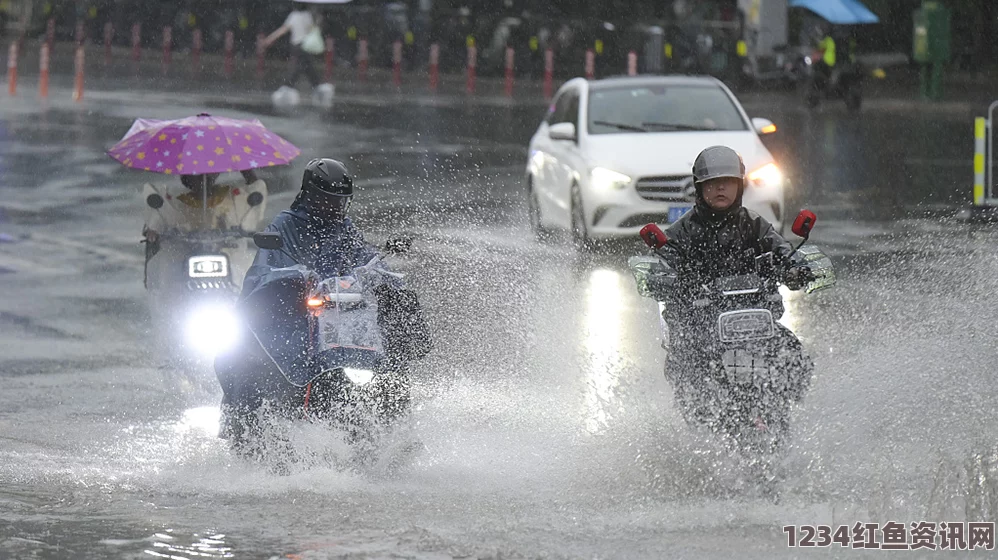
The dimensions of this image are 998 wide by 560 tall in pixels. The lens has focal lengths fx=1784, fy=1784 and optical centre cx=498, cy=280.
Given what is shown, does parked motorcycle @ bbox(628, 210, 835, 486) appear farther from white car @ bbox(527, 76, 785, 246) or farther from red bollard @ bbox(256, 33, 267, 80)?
red bollard @ bbox(256, 33, 267, 80)

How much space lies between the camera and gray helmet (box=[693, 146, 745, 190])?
729cm

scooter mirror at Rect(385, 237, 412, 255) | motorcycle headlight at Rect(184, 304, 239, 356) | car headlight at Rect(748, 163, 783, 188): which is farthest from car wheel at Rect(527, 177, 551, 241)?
scooter mirror at Rect(385, 237, 412, 255)

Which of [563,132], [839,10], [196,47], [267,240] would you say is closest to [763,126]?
[563,132]

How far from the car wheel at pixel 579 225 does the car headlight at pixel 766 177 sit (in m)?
1.44

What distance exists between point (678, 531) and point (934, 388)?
2.93 metres

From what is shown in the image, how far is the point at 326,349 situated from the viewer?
23.0ft

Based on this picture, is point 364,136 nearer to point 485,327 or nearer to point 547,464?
Answer: point 485,327

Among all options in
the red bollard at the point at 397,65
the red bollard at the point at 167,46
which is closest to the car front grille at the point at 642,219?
the red bollard at the point at 397,65

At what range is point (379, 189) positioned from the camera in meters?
19.0

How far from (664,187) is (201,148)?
5.71m

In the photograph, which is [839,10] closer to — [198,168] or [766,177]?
[766,177]

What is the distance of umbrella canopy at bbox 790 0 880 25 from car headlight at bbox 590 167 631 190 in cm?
2313

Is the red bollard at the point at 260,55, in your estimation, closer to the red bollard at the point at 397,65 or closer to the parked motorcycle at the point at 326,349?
the red bollard at the point at 397,65

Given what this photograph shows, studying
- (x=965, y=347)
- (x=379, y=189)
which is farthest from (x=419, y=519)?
(x=379, y=189)
